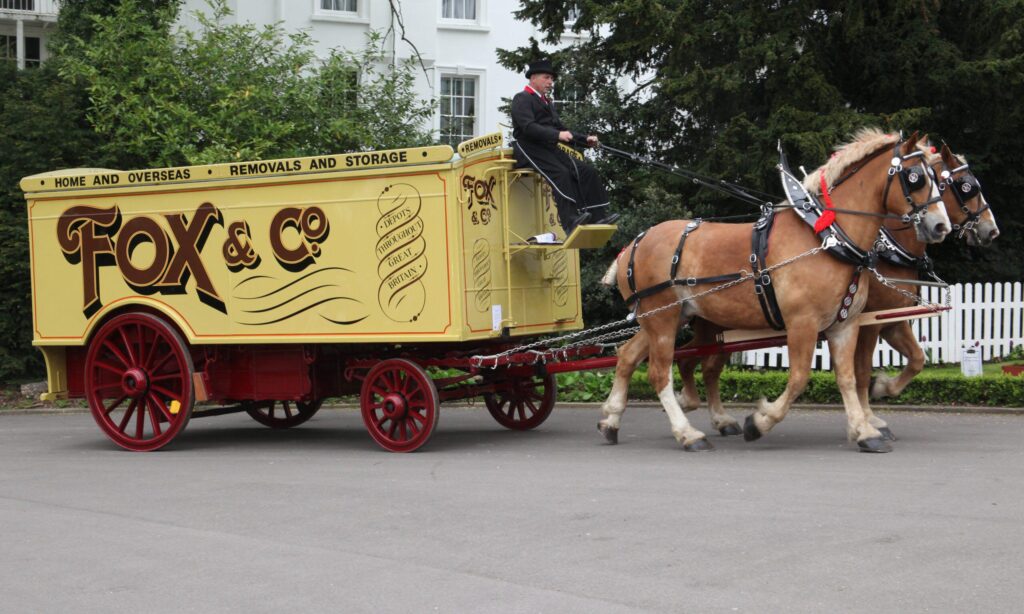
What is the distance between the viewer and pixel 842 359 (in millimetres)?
10430

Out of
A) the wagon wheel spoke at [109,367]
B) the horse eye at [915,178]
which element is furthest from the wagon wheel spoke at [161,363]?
the horse eye at [915,178]

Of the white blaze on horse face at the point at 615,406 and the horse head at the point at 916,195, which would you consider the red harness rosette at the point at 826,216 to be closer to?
the horse head at the point at 916,195

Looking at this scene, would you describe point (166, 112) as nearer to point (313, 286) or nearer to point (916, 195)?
point (313, 286)

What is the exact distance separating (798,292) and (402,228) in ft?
11.2

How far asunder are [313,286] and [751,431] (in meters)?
4.10

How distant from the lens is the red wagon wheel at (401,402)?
1114 centimetres

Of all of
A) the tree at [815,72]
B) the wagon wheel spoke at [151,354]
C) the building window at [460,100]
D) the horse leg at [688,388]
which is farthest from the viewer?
the building window at [460,100]

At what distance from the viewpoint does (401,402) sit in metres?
11.3

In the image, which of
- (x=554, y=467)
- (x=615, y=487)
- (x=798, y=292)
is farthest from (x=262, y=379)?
(x=798, y=292)

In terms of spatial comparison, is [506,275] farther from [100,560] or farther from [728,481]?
[100,560]

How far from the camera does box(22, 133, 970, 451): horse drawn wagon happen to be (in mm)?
11102

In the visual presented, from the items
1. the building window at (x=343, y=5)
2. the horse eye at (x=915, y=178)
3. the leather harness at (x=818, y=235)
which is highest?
the building window at (x=343, y=5)

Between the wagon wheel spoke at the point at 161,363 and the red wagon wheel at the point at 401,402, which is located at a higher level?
the wagon wheel spoke at the point at 161,363

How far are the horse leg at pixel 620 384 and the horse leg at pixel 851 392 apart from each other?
1783 mm
